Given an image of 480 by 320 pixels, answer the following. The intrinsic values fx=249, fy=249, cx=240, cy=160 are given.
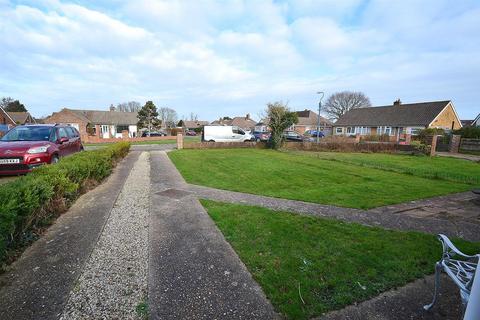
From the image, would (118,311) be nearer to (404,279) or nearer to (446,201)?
(404,279)

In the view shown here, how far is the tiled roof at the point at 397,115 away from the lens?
125 feet

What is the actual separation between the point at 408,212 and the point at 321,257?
3.75 metres

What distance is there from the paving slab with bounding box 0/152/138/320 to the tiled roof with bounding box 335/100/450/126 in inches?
1767

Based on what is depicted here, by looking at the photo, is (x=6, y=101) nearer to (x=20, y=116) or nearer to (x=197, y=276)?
(x=20, y=116)

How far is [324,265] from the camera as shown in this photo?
3.51 m

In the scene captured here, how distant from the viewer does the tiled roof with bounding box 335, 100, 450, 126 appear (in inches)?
1503

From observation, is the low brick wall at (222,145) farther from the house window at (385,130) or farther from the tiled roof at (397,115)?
the tiled roof at (397,115)

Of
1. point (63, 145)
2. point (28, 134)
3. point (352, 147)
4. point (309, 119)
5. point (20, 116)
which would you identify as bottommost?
point (352, 147)

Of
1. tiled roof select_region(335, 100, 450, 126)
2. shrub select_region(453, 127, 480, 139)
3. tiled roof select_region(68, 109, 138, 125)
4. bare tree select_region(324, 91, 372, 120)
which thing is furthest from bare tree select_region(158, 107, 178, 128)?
shrub select_region(453, 127, 480, 139)

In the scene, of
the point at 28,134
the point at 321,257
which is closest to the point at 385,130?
the point at 321,257

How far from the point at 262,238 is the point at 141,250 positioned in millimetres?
1985

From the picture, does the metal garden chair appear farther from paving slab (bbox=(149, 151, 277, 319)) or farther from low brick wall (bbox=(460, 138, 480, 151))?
low brick wall (bbox=(460, 138, 480, 151))

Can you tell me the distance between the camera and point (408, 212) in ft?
20.0

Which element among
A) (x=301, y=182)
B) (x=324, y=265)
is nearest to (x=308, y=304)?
(x=324, y=265)
